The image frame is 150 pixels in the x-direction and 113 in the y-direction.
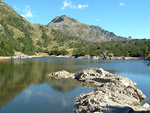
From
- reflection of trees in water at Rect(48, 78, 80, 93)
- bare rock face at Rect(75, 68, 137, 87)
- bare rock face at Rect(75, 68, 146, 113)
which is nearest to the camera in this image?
bare rock face at Rect(75, 68, 146, 113)

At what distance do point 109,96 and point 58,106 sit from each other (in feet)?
39.5

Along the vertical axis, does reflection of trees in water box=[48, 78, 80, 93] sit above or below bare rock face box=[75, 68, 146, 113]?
below

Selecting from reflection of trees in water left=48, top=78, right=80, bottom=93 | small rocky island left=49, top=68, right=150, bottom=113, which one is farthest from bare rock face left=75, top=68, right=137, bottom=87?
reflection of trees in water left=48, top=78, right=80, bottom=93

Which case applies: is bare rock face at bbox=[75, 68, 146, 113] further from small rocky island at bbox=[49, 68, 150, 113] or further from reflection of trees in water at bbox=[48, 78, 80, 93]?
reflection of trees in water at bbox=[48, 78, 80, 93]

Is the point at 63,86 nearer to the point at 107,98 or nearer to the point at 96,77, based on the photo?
the point at 96,77

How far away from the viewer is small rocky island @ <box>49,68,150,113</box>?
96.6 ft

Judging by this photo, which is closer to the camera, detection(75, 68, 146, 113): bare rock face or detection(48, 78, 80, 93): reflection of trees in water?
detection(75, 68, 146, 113): bare rock face

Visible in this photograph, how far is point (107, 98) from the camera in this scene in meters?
35.4

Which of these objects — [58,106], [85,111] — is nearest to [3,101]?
[58,106]

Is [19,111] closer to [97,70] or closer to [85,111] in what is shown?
[85,111]

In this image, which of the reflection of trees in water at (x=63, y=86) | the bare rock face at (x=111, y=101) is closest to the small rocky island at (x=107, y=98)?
the bare rock face at (x=111, y=101)

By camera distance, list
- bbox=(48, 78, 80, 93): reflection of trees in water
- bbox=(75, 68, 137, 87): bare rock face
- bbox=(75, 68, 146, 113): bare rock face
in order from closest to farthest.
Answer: bbox=(75, 68, 146, 113): bare rock face
bbox=(48, 78, 80, 93): reflection of trees in water
bbox=(75, 68, 137, 87): bare rock face

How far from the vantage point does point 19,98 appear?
42.8 m

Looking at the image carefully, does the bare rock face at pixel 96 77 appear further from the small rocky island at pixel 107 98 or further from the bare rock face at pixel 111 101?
the bare rock face at pixel 111 101
